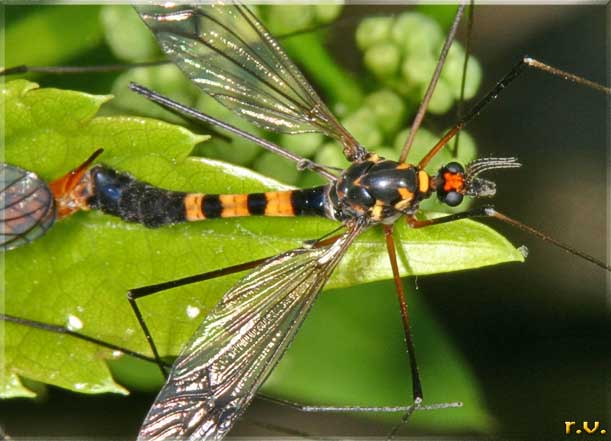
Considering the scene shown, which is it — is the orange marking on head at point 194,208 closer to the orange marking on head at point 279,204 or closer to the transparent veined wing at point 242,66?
the orange marking on head at point 279,204

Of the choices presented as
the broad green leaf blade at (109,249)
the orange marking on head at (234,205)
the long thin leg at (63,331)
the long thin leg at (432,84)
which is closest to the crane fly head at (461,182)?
the long thin leg at (432,84)

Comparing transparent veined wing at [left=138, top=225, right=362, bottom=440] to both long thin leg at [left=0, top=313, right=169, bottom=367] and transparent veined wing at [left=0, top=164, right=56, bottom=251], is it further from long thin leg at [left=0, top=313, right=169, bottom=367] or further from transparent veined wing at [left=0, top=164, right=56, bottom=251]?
transparent veined wing at [left=0, top=164, right=56, bottom=251]

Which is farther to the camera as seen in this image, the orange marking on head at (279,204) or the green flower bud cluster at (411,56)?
the green flower bud cluster at (411,56)

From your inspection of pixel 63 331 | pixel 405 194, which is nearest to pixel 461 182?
pixel 405 194

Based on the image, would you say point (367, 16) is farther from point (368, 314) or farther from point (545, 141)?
point (368, 314)

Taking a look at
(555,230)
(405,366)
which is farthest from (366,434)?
(555,230)

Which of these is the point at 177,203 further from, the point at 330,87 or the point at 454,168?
the point at 454,168
